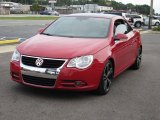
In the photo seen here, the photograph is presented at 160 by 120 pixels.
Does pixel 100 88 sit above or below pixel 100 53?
below

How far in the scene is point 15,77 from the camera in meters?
6.75

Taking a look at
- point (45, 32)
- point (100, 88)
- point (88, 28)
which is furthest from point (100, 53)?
point (45, 32)

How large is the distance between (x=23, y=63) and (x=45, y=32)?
160 cm

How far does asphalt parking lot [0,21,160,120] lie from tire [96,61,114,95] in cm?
11

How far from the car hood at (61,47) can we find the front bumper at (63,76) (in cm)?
25

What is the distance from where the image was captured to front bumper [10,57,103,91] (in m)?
6.25

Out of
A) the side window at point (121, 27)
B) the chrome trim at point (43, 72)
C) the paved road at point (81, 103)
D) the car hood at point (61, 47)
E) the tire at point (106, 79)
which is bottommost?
the paved road at point (81, 103)

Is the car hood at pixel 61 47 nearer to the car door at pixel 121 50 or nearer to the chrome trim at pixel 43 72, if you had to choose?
the chrome trim at pixel 43 72

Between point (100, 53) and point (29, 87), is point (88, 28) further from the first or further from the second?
point (29, 87)

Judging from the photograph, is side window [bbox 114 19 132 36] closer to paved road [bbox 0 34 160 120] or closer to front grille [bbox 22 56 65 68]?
paved road [bbox 0 34 160 120]

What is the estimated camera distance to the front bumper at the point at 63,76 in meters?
6.25

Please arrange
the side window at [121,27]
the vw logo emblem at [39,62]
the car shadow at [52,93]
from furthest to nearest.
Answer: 1. the side window at [121,27]
2. the car shadow at [52,93]
3. the vw logo emblem at [39,62]

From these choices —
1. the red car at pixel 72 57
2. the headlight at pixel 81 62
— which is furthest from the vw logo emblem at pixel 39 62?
the headlight at pixel 81 62

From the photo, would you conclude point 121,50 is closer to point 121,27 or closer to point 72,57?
point 121,27
